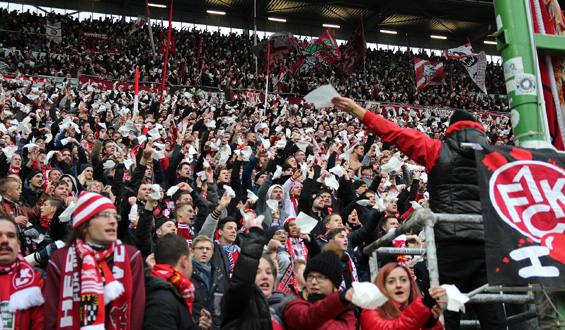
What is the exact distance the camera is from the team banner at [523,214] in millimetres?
2572

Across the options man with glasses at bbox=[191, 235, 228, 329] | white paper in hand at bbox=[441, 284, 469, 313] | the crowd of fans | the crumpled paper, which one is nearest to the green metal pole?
white paper in hand at bbox=[441, 284, 469, 313]

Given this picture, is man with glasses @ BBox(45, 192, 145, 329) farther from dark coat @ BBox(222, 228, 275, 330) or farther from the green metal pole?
the green metal pole

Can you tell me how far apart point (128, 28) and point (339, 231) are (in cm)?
2778

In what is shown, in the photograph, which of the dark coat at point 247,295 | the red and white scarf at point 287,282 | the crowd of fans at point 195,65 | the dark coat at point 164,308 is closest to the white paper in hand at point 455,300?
the dark coat at point 247,295

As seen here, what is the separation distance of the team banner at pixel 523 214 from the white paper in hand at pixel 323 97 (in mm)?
1065

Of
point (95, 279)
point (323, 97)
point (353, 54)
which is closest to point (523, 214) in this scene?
point (323, 97)

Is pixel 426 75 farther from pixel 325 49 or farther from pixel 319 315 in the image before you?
pixel 319 315

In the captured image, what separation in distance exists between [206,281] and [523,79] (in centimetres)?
279

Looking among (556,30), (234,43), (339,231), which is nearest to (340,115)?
(234,43)

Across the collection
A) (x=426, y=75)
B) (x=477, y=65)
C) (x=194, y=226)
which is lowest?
(x=194, y=226)

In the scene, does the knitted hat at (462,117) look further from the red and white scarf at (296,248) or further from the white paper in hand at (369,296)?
the red and white scarf at (296,248)

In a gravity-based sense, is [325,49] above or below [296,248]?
above

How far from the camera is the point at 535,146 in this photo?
303 centimetres

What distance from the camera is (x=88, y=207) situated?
305cm
